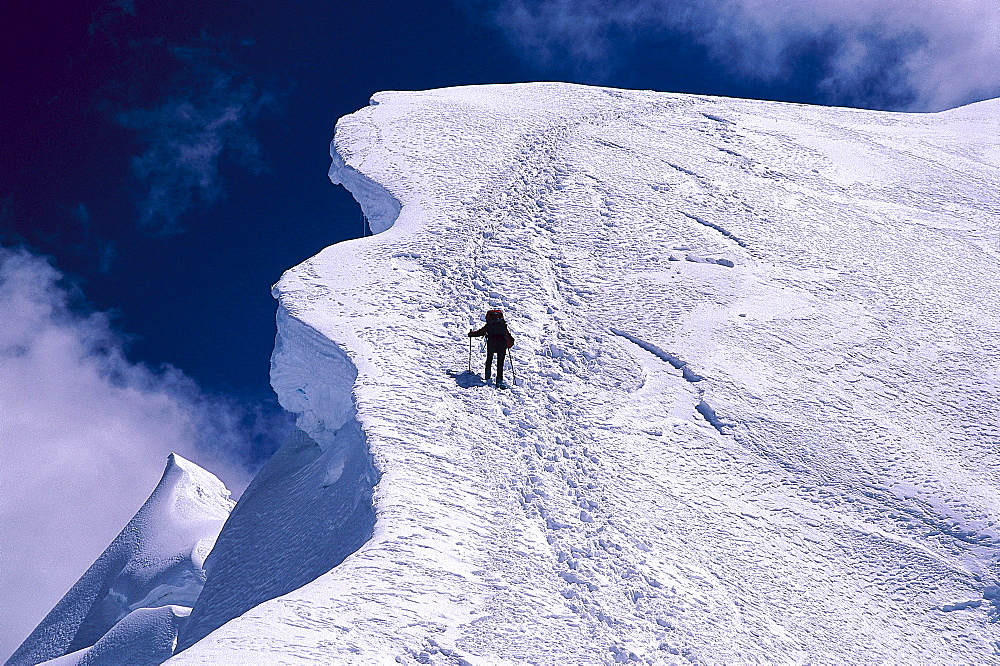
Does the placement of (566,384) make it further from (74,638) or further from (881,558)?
(74,638)

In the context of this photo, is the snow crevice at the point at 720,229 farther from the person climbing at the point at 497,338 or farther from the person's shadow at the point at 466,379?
the person's shadow at the point at 466,379

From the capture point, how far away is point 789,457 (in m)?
10.1

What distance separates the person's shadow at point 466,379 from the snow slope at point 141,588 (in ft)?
43.9

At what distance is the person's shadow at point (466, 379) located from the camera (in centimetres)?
1055

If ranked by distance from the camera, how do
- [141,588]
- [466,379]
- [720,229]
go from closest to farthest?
[466,379] < [720,229] < [141,588]

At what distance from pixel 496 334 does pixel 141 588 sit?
17.8 metres

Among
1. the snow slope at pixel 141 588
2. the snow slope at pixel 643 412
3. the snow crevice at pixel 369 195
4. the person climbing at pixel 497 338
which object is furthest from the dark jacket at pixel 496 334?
the snow slope at pixel 141 588

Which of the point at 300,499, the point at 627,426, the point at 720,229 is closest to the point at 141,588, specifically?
the point at 300,499

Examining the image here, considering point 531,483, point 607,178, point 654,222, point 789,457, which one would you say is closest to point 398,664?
point 531,483

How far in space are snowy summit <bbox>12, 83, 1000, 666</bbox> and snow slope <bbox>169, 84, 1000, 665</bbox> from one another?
0.04m

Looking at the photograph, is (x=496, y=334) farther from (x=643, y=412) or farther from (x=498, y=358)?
(x=643, y=412)

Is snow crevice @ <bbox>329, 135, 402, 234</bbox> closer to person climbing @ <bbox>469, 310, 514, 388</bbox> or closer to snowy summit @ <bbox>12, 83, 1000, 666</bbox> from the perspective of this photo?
snowy summit @ <bbox>12, 83, 1000, 666</bbox>

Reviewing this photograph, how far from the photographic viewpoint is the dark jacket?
10555mm

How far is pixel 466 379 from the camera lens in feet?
35.0
